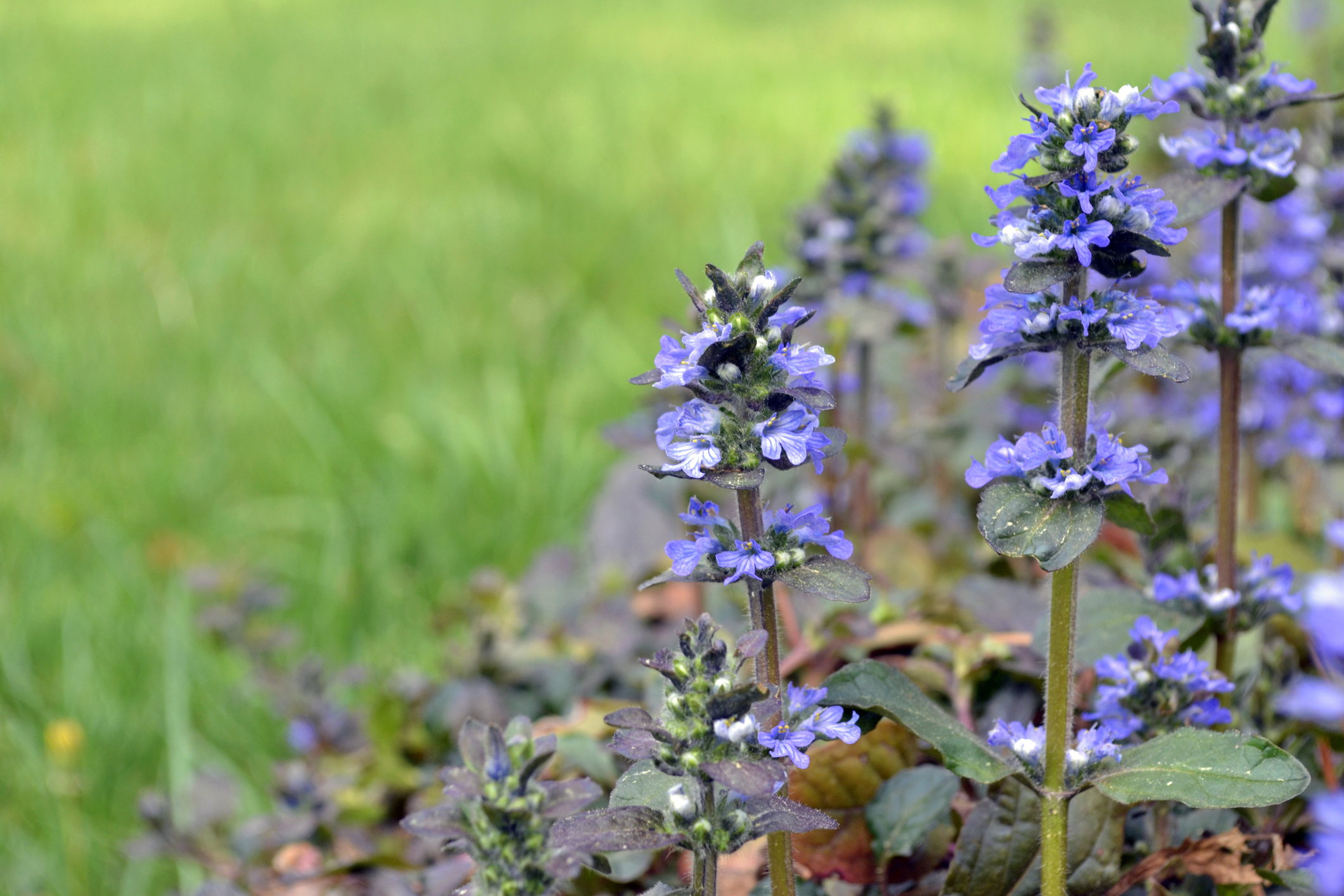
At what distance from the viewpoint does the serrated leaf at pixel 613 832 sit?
116 cm

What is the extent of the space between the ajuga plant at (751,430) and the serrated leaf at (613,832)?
5.5 inches

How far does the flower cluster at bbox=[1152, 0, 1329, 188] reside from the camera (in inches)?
60.4

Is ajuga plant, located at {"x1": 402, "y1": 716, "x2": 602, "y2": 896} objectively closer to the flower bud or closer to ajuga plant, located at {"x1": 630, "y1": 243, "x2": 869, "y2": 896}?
ajuga plant, located at {"x1": 630, "y1": 243, "x2": 869, "y2": 896}

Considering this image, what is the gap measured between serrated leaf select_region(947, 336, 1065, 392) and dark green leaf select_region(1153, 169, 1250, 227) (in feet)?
1.09

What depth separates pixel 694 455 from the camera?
1.21 meters

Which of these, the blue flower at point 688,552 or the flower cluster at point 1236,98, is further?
the flower cluster at point 1236,98

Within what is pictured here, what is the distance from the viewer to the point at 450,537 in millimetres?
3816

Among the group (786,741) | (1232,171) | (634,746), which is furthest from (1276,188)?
(634,746)

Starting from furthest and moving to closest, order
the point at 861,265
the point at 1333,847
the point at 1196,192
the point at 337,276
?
the point at 337,276 → the point at 861,265 → the point at 1196,192 → the point at 1333,847

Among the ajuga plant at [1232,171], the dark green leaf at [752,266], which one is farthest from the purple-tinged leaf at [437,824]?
the ajuga plant at [1232,171]

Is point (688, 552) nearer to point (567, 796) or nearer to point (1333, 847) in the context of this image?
point (567, 796)

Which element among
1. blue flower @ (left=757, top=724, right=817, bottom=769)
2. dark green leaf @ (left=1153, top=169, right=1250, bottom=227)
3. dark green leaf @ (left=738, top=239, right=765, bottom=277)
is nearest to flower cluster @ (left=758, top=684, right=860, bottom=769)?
blue flower @ (left=757, top=724, right=817, bottom=769)

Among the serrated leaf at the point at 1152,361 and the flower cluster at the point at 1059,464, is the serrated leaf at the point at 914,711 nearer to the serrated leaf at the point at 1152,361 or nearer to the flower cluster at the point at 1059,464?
the flower cluster at the point at 1059,464

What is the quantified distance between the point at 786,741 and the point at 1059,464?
1.40 ft
